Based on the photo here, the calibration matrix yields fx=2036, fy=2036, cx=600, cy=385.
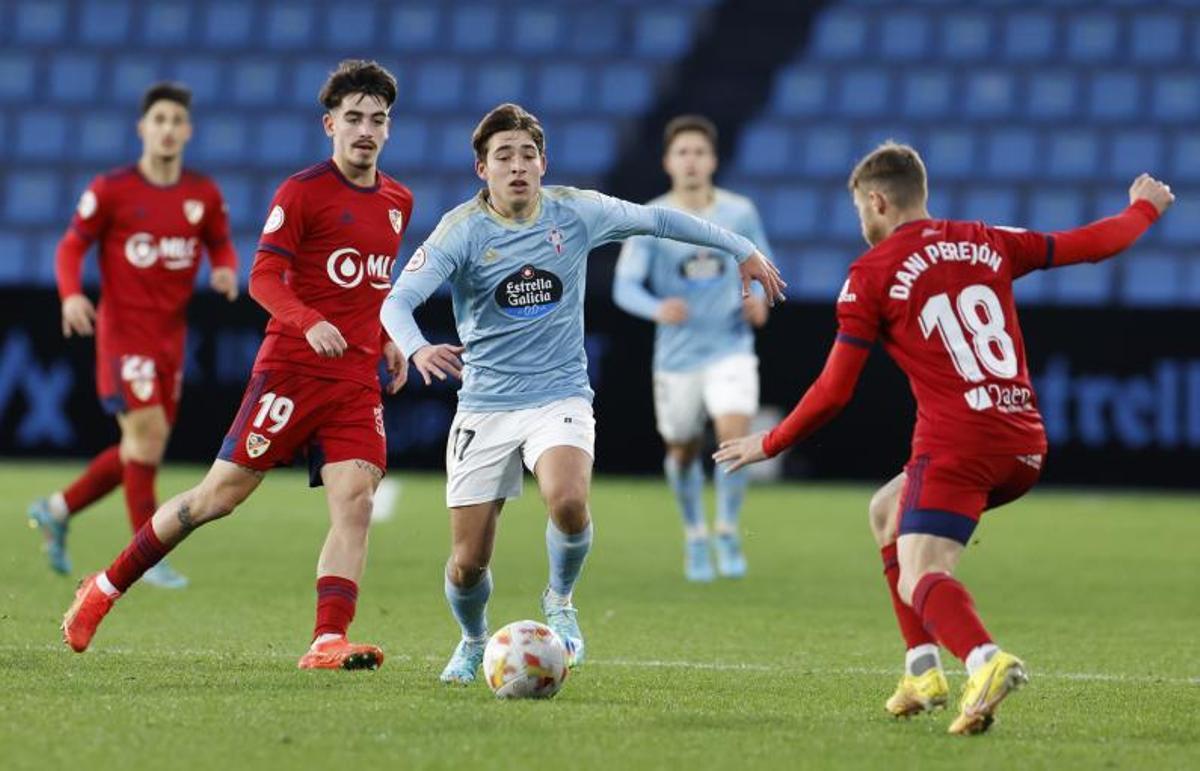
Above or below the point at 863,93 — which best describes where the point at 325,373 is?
below

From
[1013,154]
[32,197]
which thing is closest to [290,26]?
[32,197]

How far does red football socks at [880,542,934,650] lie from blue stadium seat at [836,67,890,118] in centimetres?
1514

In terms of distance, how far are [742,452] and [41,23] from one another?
60.1 ft

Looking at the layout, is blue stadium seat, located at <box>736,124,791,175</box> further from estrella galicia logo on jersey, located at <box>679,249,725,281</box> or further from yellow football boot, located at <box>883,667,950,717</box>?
yellow football boot, located at <box>883,667,950,717</box>

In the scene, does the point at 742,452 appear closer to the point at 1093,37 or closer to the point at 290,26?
the point at 1093,37

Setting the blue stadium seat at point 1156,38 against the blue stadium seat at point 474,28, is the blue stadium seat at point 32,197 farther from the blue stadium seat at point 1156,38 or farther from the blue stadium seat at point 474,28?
the blue stadium seat at point 1156,38

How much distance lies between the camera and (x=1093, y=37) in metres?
21.0

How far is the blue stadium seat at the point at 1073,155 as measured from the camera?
1989 centimetres

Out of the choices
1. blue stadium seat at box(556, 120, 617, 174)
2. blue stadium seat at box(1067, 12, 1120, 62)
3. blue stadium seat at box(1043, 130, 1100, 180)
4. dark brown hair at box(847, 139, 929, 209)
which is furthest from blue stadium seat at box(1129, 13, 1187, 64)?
dark brown hair at box(847, 139, 929, 209)

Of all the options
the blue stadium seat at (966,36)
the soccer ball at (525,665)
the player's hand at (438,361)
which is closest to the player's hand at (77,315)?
the player's hand at (438,361)

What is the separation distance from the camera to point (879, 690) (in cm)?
644

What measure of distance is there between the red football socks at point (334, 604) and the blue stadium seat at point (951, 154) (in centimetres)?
1394

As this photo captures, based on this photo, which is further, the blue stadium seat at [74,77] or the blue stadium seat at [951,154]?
the blue stadium seat at [74,77]

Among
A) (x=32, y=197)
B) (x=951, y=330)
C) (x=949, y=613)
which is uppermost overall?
(x=32, y=197)
